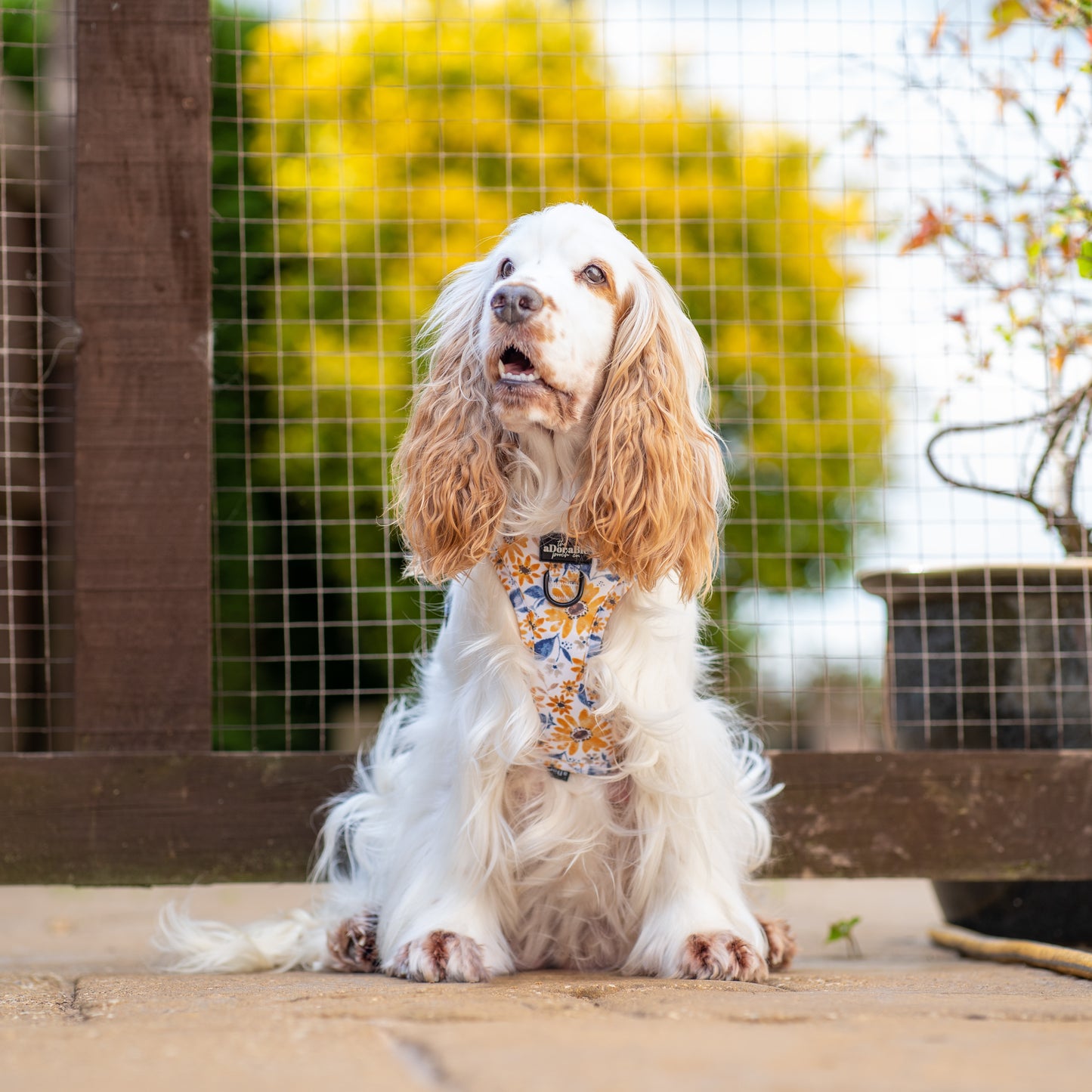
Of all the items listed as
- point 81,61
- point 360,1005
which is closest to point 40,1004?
point 360,1005

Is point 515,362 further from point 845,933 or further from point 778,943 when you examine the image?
point 845,933

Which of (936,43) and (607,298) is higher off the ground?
(936,43)

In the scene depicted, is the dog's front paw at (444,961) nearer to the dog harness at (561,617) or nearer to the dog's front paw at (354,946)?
the dog's front paw at (354,946)

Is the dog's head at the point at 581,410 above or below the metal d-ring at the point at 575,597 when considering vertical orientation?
above

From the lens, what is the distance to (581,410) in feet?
7.53

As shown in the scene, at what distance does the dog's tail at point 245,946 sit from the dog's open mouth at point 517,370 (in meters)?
1.20

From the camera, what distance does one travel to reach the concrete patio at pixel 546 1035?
1125 mm

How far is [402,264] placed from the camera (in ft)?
26.9

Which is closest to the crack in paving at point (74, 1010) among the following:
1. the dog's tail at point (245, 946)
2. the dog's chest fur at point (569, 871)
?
the dog's tail at point (245, 946)

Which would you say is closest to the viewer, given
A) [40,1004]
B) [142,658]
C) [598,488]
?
[40,1004]

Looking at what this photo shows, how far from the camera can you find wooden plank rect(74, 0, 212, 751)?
9.66ft

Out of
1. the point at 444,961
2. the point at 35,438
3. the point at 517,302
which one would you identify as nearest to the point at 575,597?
the point at 517,302

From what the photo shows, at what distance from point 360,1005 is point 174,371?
1.78 metres

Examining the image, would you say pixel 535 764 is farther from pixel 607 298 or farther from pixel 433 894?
pixel 607 298
